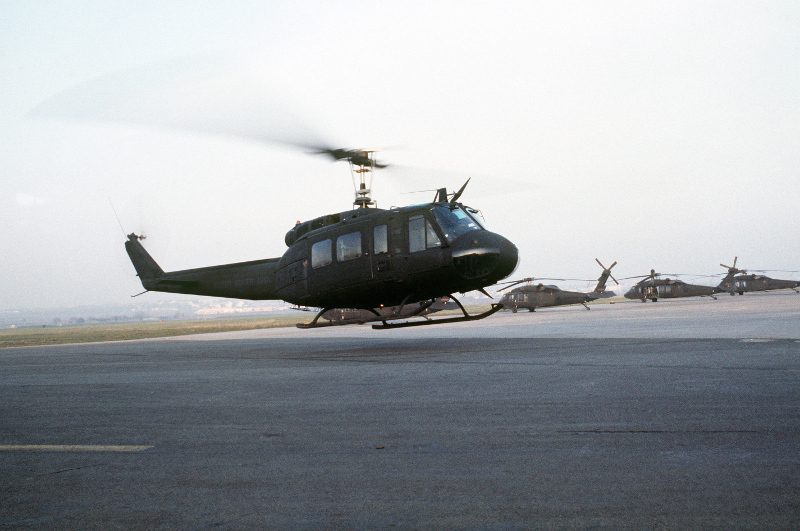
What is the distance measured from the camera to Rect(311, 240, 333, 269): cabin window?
1392 cm

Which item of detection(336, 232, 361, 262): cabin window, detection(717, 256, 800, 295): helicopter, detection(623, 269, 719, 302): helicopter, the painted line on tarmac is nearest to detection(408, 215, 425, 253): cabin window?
detection(336, 232, 361, 262): cabin window

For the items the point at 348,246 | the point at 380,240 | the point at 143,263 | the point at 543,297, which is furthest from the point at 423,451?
the point at 543,297

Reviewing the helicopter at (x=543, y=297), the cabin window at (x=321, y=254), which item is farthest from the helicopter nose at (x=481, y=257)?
the helicopter at (x=543, y=297)

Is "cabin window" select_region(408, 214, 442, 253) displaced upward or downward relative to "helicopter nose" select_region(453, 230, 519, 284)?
upward

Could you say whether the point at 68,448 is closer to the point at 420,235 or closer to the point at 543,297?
the point at 420,235

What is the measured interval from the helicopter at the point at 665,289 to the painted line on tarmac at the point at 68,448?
5021 centimetres

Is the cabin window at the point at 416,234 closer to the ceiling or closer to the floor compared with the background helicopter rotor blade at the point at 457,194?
closer to the floor

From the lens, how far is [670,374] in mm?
6805

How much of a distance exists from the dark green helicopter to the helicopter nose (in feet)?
0.08

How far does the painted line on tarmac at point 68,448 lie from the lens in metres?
4.25

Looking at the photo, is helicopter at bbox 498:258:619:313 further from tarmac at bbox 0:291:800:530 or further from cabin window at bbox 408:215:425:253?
tarmac at bbox 0:291:800:530

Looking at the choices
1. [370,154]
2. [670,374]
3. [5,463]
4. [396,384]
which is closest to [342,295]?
[370,154]

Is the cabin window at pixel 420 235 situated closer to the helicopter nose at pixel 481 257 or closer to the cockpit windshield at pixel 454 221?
the cockpit windshield at pixel 454 221

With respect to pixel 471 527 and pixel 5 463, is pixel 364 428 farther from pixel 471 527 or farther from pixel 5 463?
pixel 5 463
